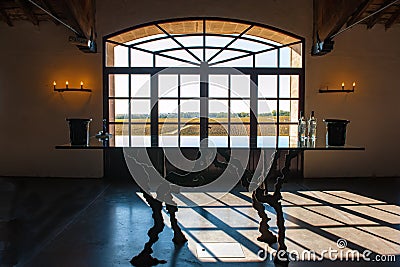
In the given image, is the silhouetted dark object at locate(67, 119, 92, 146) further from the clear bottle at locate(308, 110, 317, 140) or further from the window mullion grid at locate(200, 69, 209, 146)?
the window mullion grid at locate(200, 69, 209, 146)

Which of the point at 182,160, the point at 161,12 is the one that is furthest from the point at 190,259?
the point at 161,12

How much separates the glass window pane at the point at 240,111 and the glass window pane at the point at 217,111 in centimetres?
14

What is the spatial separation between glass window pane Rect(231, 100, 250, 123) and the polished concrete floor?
1.58 meters

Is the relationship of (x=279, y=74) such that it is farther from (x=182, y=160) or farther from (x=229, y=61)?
(x=182, y=160)

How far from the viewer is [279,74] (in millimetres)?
6891

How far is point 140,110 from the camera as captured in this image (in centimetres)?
693

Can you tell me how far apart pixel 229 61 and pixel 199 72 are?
595 mm

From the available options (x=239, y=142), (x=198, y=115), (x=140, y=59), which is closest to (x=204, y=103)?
(x=198, y=115)

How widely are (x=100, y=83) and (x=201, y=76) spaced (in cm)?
184

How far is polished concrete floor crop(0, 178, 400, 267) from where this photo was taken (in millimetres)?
3139

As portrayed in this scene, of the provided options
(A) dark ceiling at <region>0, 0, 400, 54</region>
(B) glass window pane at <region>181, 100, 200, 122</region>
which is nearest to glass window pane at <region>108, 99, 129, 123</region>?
(B) glass window pane at <region>181, 100, 200, 122</region>

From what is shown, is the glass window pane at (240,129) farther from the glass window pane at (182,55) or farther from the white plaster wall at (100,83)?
the glass window pane at (182,55)

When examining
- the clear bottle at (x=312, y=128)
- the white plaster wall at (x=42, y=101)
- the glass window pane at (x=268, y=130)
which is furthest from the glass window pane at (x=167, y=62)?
the clear bottle at (x=312, y=128)

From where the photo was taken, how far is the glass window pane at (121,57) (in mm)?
6852
